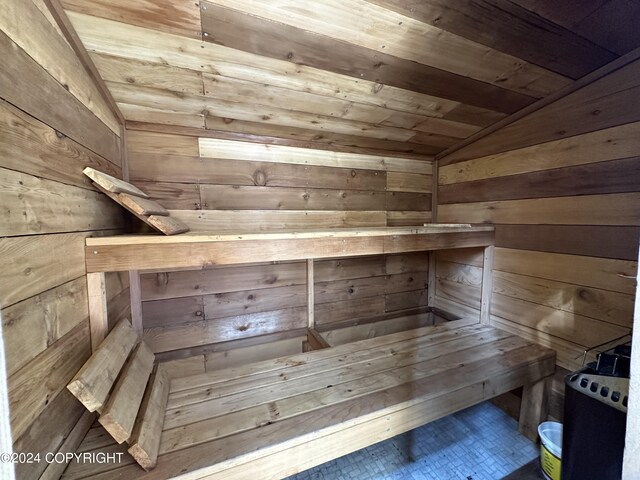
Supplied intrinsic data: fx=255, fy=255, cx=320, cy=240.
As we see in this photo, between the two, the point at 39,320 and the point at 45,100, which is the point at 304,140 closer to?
the point at 45,100

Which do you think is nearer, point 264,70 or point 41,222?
point 41,222

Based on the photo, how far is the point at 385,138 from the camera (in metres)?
1.59

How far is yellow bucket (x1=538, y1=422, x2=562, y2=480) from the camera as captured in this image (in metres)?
1.09

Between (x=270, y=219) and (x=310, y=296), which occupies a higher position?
(x=270, y=219)

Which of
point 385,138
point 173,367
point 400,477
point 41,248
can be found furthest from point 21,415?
point 385,138

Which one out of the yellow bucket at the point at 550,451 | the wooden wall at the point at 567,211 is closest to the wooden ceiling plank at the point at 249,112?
the wooden wall at the point at 567,211

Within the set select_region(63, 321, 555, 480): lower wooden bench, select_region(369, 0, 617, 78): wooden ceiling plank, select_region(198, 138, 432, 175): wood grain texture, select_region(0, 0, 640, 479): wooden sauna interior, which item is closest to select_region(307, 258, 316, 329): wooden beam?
select_region(0, 0, 640, 479): wooden sauna interior

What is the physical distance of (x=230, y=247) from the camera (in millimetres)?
907

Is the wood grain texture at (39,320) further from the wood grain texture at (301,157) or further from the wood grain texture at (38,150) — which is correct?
the wood grain texture at (301,157)

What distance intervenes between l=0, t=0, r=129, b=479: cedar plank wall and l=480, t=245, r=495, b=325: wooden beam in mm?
1984

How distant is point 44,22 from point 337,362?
149 cm

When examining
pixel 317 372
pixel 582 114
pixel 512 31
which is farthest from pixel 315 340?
pixel 582 114

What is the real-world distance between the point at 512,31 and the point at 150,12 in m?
1.21

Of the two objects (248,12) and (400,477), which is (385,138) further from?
(400,477)
